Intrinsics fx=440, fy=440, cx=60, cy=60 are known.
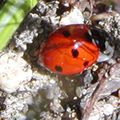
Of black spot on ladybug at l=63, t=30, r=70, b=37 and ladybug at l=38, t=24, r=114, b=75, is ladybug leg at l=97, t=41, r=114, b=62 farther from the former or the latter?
black spot on ladybug at l=63, t=30, r=70, b=37

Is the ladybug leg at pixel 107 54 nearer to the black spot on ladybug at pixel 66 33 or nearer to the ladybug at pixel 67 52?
the ladybug at pixel 67 52

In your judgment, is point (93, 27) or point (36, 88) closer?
point (36, 88)

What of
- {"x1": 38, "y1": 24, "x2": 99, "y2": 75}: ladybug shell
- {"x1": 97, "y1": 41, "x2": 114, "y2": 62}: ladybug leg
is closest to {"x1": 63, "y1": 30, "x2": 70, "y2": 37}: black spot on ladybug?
{"x1": 38, "y1": 24, "x2": 99, "y2": 75}: ladybug shell

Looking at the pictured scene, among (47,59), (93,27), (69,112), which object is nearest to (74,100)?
(69,112)

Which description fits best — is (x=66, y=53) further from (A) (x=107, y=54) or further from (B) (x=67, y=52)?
(A) (x=107, y=54)

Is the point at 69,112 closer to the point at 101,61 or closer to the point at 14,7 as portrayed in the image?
the point at 101,61

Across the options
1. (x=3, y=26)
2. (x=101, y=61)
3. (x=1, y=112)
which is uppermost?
(x=3, y=26)

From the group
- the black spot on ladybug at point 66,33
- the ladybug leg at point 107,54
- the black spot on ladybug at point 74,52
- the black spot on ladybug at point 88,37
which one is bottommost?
the ladybug leg at point 107,54

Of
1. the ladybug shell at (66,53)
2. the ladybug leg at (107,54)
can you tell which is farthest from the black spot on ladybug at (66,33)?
the ladybug leg at (107,54)
